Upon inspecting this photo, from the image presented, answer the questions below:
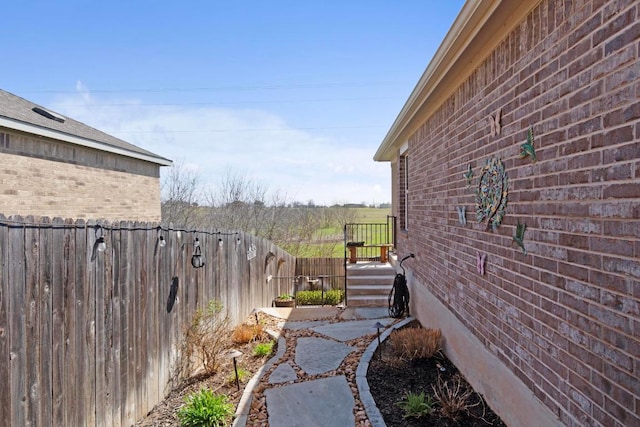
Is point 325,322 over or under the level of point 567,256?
under

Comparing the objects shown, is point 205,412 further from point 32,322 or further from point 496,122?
point 496,122

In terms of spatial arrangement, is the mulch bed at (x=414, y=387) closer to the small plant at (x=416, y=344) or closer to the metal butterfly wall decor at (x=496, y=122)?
the small plant at (x=416, y=344)

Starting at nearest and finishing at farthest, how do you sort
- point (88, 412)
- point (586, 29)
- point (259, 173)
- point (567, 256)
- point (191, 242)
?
point (586, 29), point (567, 256), point (88, 412), point (191, 242), point (259, 173)

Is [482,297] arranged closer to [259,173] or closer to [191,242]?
[191,242]

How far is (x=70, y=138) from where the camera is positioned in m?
8.36

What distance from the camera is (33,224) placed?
7.95ft

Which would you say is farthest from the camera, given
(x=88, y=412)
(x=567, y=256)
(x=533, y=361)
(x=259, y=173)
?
(x=259, y=173)

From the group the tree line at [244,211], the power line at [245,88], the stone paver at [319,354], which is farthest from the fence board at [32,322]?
the tree line at [244,211]

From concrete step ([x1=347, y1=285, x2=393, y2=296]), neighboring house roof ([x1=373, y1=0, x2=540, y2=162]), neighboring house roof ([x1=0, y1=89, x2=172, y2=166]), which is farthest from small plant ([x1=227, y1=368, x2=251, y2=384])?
neighboring house roof ([x1=0, y1=89, x2=172, y2=166])

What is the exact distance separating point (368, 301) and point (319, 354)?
3620 millimetres

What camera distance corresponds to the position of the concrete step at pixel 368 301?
870cm

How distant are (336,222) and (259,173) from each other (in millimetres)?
7714

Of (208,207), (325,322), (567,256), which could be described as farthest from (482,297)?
(208,207)

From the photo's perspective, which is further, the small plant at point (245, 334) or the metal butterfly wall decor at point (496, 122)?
the small plant at point (245, 334)
